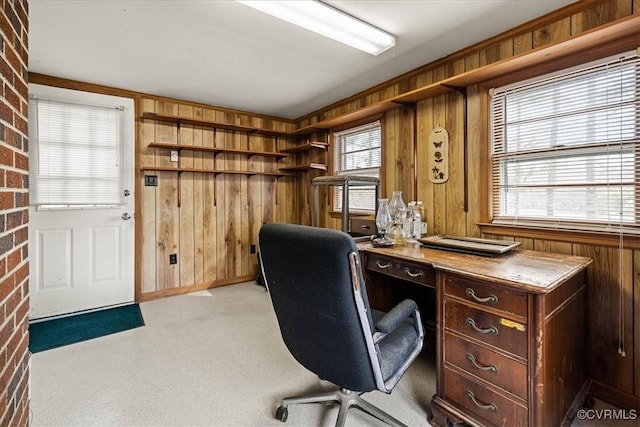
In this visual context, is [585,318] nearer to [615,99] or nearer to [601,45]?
[615,99]

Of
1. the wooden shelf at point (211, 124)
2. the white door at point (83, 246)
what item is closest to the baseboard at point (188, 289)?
the white door at point (83, 246)

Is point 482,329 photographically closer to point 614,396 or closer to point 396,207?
point 614,396

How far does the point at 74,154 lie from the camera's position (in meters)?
3.00

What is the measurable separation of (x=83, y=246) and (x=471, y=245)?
11.5ft

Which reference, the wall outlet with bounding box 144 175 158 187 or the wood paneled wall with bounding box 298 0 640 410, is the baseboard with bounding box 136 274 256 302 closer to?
the wall outlet with bounding box 144 175 158 187

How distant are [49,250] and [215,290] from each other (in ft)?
5.40

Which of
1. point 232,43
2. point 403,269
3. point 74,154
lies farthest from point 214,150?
point 403,269

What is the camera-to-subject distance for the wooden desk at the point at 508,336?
4.01 feet

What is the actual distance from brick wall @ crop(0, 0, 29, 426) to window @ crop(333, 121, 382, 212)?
2.60 m

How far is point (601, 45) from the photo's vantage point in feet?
5.39

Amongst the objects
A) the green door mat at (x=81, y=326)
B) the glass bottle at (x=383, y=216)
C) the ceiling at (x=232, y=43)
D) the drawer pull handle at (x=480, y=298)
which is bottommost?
the green door mat at (x=81, y=326)

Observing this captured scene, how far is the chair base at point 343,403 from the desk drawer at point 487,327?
1.71 feet

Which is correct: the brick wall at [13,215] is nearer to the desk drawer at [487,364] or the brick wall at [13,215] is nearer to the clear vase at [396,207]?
the desk drawer at [487,364]

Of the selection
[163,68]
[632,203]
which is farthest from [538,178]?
[163,68]
